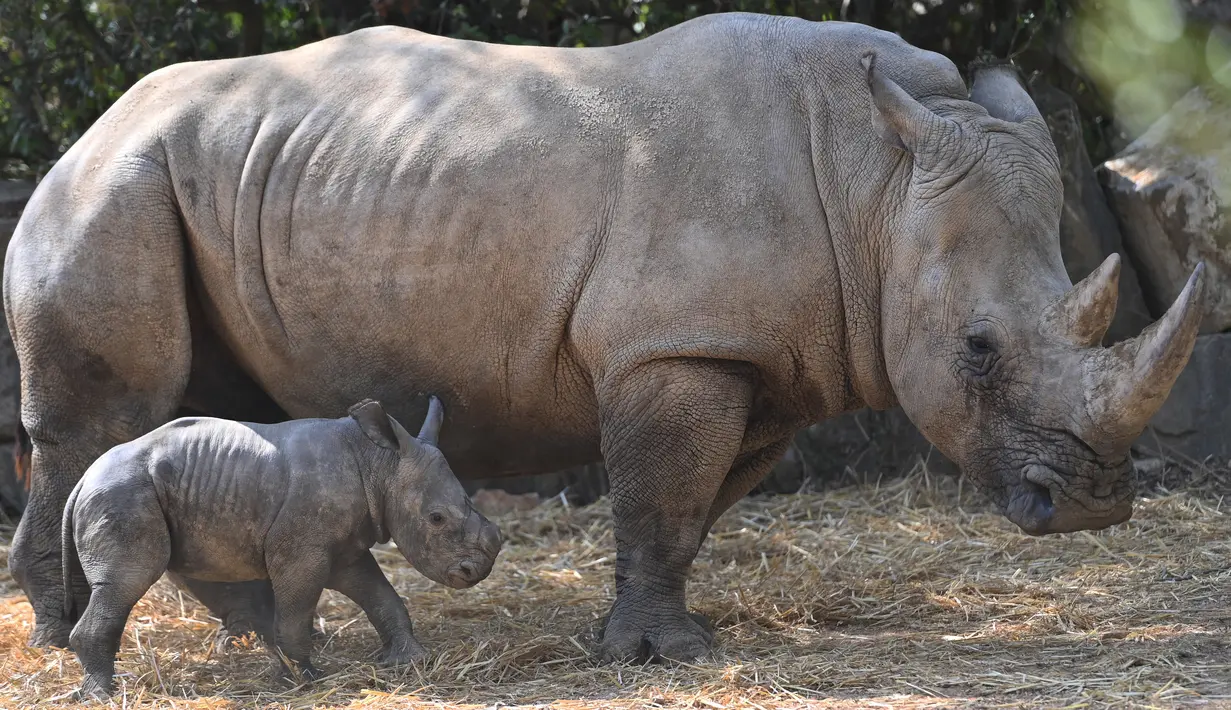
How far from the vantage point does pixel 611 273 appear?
4945 mm

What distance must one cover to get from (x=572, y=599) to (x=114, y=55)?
14.9ft

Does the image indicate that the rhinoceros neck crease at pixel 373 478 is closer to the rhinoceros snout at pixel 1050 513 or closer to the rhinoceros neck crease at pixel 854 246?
the rhinoceros neck crease at pixel 854 246

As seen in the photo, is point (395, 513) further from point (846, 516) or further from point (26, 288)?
point (846, 516)

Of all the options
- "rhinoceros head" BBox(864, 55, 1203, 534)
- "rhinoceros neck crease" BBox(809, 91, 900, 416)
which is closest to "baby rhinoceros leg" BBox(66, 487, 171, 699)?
"rhinoceros neck crease" BBox(809, 91, 900, 416)

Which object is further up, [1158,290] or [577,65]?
[577,65]

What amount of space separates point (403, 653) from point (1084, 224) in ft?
14.6

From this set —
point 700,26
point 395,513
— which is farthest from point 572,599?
point 700,26

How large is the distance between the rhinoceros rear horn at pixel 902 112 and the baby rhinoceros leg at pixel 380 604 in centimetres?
220

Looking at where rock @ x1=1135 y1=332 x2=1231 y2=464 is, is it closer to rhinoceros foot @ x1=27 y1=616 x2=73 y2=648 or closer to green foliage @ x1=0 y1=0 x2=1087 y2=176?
green foliage @ x1=0 y1=0 x2=1087 y2=176

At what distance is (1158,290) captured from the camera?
7.73m

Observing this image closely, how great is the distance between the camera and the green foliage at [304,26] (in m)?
8.24

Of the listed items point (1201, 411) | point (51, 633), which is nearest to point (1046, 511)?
point (1201, 411)

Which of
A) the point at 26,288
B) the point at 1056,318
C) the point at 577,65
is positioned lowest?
the point at 26,288

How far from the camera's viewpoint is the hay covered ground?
4402 mm
